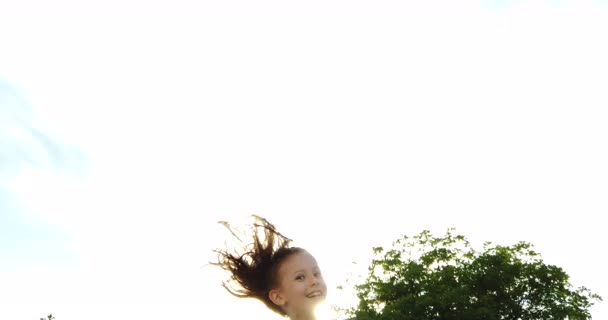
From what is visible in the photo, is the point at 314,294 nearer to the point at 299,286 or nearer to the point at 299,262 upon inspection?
the point at 299,286

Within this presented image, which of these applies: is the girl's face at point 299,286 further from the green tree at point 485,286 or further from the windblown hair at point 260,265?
the green tree at point 485,286

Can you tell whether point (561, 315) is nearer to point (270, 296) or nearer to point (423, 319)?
point (423, 319)

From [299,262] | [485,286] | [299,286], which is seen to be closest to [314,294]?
[299,286]

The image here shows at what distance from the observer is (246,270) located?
5199 millimetres

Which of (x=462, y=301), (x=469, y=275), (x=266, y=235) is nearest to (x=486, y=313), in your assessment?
(x=462, y=301)

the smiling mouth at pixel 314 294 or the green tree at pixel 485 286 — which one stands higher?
the green tree at pixel 485 286

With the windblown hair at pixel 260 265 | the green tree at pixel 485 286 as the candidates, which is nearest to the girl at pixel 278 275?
the windblown hair at pixel 260 265

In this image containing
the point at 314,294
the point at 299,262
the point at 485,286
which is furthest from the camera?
the point at 485,286

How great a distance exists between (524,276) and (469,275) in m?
3.32

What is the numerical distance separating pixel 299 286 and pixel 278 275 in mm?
325

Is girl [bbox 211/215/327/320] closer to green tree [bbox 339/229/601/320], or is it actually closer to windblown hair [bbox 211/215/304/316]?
windblown hair [bbox 211/215/304/316]

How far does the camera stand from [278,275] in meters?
4.88

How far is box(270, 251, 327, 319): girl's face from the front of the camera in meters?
4.51

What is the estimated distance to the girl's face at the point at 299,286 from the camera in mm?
4513
